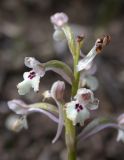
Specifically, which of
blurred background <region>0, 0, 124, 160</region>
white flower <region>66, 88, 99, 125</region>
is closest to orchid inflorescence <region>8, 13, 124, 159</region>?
white flower <region>66, 88, 99, 125</region>

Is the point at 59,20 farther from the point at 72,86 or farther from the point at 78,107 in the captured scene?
the point at 78,107

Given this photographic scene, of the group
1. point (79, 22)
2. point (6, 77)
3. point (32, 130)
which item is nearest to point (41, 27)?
point (79, 22)

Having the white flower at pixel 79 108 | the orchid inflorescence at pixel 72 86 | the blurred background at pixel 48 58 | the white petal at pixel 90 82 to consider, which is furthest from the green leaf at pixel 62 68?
the blurred background at pixel 48 58

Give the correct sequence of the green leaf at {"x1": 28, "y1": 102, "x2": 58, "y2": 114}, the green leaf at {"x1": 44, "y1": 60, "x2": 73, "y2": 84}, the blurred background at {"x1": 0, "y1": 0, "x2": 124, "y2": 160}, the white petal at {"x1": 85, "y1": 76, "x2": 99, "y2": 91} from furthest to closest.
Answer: the blurred background at {"x1": 0, "y1": 0, "x2": 124, "y2": 160} → the white petal at {"x1": 85, "y1": 76, "x2": 99, "y2": 91} → the green leaf at {"x1": 28, "y1": 102, "x2": 58, "y2": 114} → the green leaf at {"x1": 44, "y1": 60, "x2": 73, "y2": 84}

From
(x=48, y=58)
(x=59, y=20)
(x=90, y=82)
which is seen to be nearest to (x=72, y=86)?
(x=90, y=82)

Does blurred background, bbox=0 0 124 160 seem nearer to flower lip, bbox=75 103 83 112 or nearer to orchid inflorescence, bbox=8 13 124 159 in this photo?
orchid inflorescence, bbox=8 13 124 159

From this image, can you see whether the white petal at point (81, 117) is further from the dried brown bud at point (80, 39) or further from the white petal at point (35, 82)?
the dried brown bud at point (80, 39)

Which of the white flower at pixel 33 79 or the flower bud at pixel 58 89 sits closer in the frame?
the white flower at pixel 33 79

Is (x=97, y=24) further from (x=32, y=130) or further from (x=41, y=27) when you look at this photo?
(x=32, y=130)
